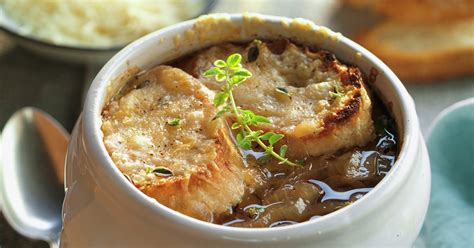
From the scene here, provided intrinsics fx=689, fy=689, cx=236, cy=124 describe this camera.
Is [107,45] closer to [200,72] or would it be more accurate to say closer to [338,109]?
[200,72]

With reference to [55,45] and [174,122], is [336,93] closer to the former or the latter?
[174,122]

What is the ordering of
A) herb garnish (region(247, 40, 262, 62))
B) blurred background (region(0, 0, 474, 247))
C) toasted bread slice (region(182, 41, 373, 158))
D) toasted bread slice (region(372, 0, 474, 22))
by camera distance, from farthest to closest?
toasted bread slice (region(372, 0, 474, 22)), blurred background (region(0, 0, 474, 247)), herb garnish (region(247, 40, 262, 62)), toasted bread slice (region(182, 41, 373, 158))

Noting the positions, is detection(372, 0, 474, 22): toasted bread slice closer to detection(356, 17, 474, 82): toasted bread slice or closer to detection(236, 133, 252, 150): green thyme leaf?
detection(356, 17, 474, 82): toasted bread slice

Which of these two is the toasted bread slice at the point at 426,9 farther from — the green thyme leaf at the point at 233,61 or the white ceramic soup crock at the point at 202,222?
the green thyme leaf at the point at 233,61

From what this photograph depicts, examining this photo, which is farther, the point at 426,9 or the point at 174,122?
the point at 426,9

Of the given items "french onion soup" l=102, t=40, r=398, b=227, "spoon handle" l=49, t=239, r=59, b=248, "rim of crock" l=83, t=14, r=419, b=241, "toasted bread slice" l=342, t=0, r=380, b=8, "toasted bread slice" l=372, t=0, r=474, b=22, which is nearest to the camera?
"rim of crock" l=83, t=14, r=419, b=241

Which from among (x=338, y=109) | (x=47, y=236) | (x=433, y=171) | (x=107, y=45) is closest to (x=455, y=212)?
(x=433, y=171)

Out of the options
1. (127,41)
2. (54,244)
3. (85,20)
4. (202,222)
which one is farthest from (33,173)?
(202,222)

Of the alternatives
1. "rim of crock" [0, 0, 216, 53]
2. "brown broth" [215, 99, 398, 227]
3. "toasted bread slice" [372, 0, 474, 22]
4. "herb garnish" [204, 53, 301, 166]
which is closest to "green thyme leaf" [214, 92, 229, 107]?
"herb garnish" [204, 53, 301, 166]

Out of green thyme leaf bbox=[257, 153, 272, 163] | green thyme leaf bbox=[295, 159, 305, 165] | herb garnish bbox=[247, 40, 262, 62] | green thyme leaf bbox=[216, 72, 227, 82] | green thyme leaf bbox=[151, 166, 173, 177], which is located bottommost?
green thyme leaf bbox=[295, 159, 305, 165]
